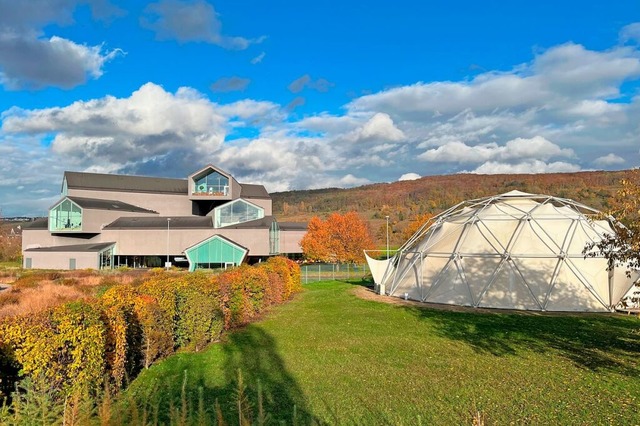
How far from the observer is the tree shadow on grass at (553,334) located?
1191 cm

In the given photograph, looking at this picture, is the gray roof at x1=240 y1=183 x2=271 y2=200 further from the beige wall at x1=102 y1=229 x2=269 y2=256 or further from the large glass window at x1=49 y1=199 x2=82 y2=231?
the large glass window at x1=49 y1=199 x2=82 y2=231

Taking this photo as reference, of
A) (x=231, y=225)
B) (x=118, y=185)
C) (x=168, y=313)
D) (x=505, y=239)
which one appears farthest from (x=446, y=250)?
(x=118, y=185)

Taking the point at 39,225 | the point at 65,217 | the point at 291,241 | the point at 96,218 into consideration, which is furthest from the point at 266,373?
the point at 39,225

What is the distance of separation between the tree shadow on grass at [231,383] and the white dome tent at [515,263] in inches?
450

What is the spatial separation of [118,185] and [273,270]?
4103 cm

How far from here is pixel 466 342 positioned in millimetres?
13812

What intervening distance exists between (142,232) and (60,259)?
841 centimetres

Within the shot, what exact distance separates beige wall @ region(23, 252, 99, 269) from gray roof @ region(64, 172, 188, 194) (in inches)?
394

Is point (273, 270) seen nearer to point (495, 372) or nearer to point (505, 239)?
point (505, 239)

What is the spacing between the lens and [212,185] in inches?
2109

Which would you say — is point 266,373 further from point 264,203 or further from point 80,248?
point 264,203

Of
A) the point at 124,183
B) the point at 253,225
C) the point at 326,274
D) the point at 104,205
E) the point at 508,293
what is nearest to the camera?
the point at 508,293

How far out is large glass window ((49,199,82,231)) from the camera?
47.3 m

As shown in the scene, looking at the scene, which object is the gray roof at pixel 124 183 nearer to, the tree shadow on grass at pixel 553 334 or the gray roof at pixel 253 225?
the gray roof at pixel 253 225
